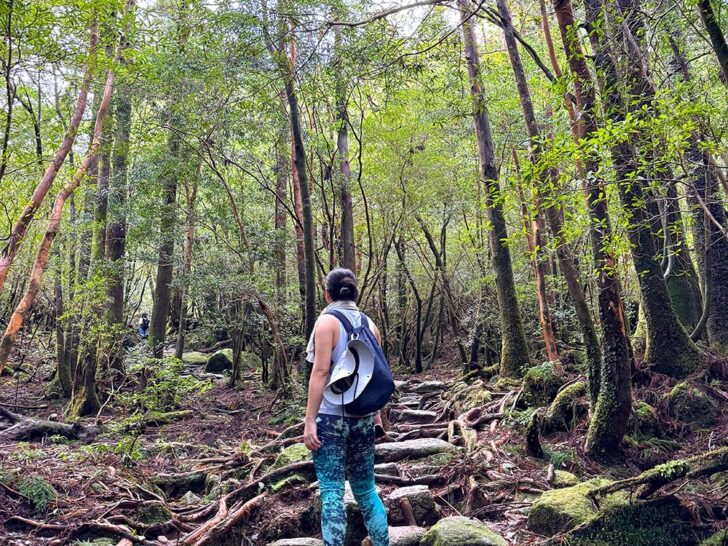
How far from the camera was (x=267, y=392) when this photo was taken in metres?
13.5

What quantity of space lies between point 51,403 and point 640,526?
516 inches

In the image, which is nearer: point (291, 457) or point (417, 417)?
point (291, 457)

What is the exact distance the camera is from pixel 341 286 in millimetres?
3820

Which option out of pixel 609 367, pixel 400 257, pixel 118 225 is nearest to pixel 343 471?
pixel 609 367

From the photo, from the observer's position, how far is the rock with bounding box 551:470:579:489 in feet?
17.5

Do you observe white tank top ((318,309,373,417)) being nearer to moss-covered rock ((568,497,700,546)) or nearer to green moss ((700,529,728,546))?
moss-covered rock ((568,497,700,546))

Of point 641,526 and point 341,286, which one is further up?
point 341,286

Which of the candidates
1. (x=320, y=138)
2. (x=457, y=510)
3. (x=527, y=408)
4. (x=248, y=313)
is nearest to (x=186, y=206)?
(x=248, y=313)

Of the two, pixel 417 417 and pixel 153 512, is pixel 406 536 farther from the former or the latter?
pixel 417 417

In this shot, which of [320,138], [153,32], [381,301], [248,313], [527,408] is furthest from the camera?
[381,301]

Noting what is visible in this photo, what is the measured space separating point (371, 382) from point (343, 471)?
23.8 inches

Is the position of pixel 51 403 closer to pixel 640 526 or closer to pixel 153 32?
pixel 153 32

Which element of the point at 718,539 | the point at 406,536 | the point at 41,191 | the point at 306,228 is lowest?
the point at 718,539

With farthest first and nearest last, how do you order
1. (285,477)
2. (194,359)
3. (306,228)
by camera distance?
(194,359) → (306,228) → (285,477)
